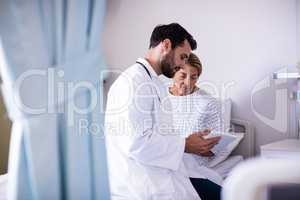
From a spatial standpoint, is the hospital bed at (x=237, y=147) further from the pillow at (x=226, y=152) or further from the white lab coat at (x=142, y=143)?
the white lab coat at (x=142, y=143)

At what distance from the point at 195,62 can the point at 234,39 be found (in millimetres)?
168

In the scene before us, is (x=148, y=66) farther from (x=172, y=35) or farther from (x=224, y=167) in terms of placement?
(x=224, y=167)

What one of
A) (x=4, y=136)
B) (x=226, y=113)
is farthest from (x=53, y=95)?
(x=226, y=113)

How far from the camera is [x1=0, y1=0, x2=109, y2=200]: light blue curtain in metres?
1.09

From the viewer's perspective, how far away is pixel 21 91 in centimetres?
109

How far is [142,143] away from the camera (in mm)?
1221

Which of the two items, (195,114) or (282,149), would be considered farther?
(195,114)

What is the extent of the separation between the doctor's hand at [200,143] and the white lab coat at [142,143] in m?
0.03

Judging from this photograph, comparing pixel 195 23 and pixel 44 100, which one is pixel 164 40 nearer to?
pixel 195 23

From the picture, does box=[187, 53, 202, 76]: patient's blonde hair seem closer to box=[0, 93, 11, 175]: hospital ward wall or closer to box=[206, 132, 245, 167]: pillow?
box=[206, 132, 245, 167]: pillow

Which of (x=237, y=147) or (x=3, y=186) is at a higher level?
(x=237, y=147)

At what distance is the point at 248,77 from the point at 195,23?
0.95ft

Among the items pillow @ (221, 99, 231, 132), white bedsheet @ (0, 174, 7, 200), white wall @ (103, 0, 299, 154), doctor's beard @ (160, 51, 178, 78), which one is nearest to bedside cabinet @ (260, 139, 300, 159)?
white wall @ (103, 0, 299, 154)

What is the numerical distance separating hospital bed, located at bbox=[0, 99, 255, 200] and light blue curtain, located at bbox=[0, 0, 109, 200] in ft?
Answer: 0.78
